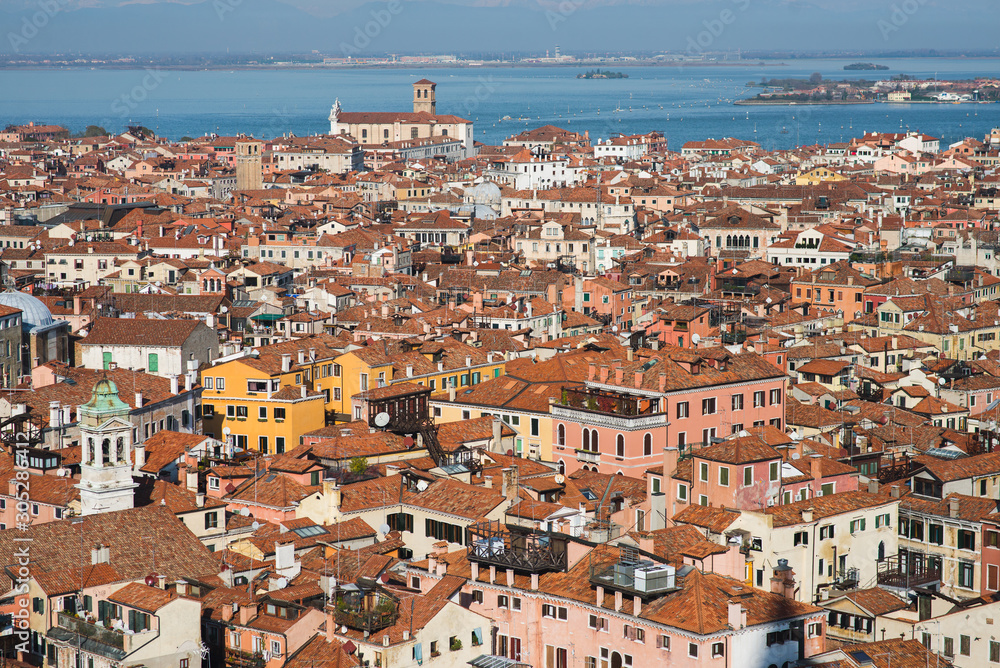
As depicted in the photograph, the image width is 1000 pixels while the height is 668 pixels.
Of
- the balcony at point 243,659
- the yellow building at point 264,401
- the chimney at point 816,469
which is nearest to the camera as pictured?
the balcony at point 243,659

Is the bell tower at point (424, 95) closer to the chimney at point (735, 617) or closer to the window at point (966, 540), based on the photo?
the window at point (966, 540)

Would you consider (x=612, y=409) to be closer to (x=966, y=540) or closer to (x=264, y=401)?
(x=966, y=540)

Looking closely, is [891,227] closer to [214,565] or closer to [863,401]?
[863,401]

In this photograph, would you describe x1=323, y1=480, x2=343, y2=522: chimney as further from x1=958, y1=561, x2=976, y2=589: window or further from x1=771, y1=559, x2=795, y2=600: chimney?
x1=958, y1=561, x2=976, y2=589: window

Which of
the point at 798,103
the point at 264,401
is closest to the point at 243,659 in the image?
the point at 264,401

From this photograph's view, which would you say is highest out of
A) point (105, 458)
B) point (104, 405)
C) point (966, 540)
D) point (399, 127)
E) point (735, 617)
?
point (399, 127)

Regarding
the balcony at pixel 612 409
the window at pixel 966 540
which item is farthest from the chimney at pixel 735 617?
the balcony at pixel 612 409
